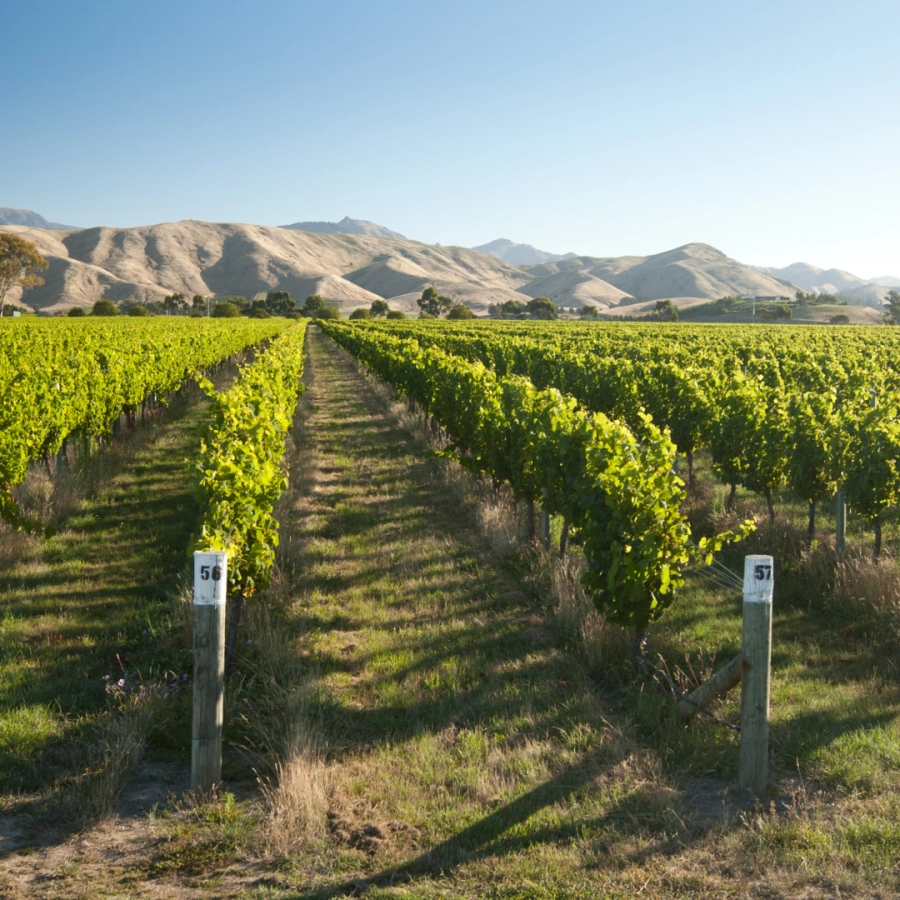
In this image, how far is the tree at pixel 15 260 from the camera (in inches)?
3152

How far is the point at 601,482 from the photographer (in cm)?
566

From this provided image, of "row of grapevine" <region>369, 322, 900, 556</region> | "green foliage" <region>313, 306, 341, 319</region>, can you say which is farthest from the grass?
"green foliage" <region>313, 306, 341, 319</region>

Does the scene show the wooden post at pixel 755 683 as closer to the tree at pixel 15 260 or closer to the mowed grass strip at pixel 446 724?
the mowed grass strip at pixel 446 724

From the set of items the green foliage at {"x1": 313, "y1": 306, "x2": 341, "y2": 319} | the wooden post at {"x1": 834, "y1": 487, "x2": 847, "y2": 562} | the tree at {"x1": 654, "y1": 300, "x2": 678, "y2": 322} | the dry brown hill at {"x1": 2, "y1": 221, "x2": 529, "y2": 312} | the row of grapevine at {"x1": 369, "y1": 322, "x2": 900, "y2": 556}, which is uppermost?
the dry brown hill at {"x1": 2, "y1": 221, "x2": 529, "y2": 312}

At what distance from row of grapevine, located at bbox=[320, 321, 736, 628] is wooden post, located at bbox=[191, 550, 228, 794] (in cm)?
267

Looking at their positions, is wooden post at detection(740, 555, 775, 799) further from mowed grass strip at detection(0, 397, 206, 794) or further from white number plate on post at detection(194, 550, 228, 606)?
mowed grass strip at detection(0, 397, 206, 794)

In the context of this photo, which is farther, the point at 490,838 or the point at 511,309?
the point at 511,309

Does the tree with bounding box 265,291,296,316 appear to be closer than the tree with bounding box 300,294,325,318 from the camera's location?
Yes

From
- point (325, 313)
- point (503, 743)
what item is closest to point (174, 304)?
point (325, 313)

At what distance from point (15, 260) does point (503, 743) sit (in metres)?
92.0

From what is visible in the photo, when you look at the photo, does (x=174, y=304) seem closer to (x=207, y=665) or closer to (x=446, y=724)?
(x=446, y=724)

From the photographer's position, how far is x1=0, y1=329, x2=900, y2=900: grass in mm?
3615

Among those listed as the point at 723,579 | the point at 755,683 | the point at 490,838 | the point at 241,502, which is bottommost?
the point at 490,838

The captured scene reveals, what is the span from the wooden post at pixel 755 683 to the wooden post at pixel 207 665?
282cm
